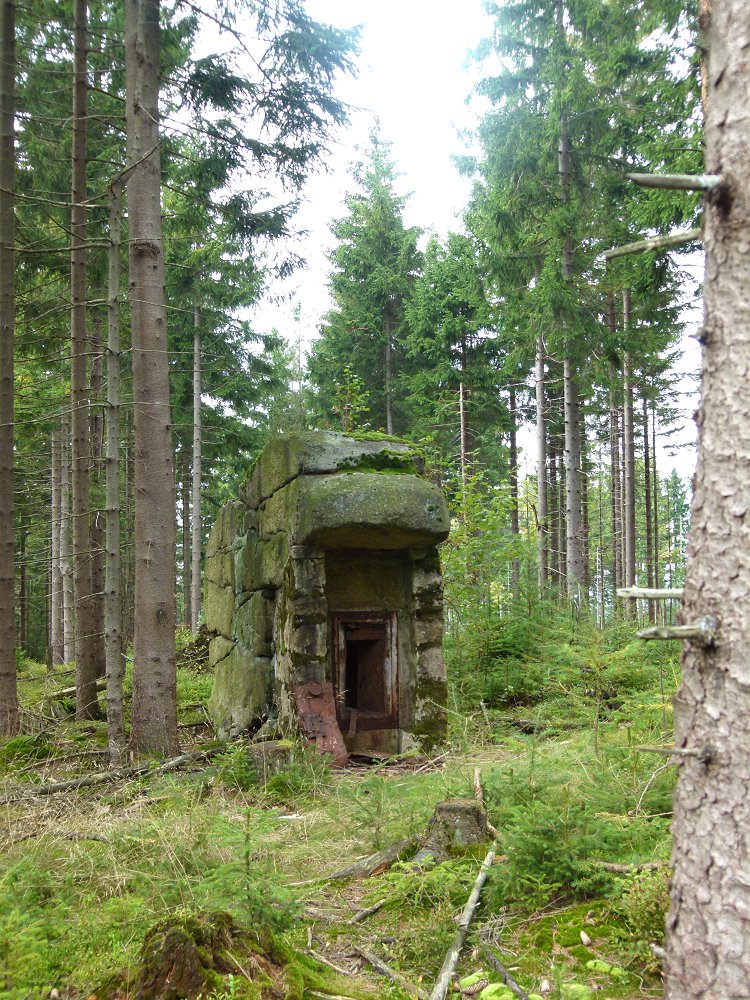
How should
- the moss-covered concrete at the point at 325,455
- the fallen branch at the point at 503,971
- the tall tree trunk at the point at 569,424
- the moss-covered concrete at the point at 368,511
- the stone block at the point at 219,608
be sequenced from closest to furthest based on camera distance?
1. the fallen branch at the point at 503,971
2. the moss-covered concrete at the point at 368,511
3. the moss-covered concrete at the point at 325,455
4. the stone block at the point at 219,608
5. the tall tree trunk at the point at 569,424

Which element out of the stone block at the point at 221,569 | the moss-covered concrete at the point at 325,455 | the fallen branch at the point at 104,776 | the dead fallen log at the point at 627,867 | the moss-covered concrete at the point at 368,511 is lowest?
the fallen branch at the point at 104,776

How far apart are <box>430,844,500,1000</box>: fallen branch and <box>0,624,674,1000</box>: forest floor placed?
0.05 metres

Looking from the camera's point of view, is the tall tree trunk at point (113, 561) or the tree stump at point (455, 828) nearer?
the tree stump at point (455, 828)

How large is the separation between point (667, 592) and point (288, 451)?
207 inches

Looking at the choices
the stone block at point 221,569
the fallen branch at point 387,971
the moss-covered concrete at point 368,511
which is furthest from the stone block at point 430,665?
the fallen branch at point 387,971

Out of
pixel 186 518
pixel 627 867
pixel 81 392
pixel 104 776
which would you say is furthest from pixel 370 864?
pixel 186 518

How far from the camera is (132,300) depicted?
7.06 m

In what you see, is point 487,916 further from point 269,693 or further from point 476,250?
point 476,250

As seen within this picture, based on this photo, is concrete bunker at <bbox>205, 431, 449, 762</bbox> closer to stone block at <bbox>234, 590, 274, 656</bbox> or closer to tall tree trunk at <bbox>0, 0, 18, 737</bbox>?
stone block at <bbox>234, 590, 274, 656</bbox>

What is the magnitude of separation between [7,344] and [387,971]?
8.04 m

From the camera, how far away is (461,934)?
3109 millimetres

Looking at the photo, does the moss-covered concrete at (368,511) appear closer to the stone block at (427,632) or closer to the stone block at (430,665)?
the stone block at (427,632)

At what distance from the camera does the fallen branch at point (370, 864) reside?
4022mm

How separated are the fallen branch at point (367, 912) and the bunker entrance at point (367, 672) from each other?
11.6ft
